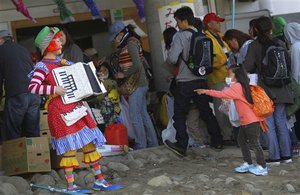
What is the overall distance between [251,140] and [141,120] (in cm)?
205

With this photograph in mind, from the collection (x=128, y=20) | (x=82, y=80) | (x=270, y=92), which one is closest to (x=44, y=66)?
(x=82, y=80)

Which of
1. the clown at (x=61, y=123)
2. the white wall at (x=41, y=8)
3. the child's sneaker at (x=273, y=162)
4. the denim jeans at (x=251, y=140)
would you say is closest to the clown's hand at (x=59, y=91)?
the clown at (x=61, y=123)

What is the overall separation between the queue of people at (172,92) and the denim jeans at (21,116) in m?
0.01

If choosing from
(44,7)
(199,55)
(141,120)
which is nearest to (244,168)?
(199,55)

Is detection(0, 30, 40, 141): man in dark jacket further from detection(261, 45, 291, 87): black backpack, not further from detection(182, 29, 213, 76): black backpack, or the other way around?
detection(261, 45, 291, 87): black backpack

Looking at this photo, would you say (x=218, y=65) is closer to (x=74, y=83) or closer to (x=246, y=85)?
(x=246, y=85)

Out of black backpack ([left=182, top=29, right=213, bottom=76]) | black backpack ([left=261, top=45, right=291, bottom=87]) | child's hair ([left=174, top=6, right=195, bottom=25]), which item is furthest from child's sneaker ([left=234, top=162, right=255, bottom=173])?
child's hair ([left=174, top=6, right=195, bottom=25])

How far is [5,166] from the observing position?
6586 mm

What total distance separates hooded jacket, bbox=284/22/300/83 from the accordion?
3.10 metres

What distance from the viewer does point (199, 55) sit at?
24.4ft

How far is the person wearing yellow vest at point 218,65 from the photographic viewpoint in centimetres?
793

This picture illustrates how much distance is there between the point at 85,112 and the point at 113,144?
218 centimetres

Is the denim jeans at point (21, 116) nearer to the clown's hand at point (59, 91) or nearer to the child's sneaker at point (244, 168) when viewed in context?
the clown's hand at point (59, 91)

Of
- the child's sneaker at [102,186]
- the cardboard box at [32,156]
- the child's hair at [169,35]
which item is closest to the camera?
the child's sneaker at [102,186]
